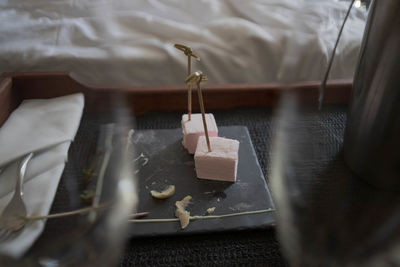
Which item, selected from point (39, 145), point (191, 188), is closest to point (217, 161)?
point (191, 188)

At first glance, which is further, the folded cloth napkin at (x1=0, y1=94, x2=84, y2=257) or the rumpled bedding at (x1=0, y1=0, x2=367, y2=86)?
the rumpled bedding at (x1=0, y1=0, x2=367, y2=86)

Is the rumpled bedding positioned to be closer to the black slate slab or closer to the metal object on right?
the black slate slab

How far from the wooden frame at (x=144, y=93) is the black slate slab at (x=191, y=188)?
2.3 inches

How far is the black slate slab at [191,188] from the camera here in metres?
0.27

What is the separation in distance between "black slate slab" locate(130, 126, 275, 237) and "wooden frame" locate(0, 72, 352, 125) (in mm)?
58

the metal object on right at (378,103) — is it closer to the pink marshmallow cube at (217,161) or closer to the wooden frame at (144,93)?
Answer: the wooden frame at (144,93)

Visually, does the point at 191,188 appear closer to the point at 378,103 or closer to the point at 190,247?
the point at 190,247

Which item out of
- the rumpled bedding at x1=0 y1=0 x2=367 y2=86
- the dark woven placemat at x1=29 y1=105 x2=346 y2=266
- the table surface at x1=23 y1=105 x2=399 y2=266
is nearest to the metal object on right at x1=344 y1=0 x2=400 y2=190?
the table surface at x1=23 y1=105 x2=399 y2=266

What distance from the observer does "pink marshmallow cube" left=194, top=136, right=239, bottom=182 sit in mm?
302

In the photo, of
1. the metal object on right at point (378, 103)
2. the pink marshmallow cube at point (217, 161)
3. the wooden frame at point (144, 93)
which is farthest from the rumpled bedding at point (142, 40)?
the metal object on right at point (378, 103)

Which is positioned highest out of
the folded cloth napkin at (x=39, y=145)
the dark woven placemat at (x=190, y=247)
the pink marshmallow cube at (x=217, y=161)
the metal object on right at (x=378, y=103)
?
the metal object on right at (x=378, y=103)

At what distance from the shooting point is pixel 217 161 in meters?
0.30

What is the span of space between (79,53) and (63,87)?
0.26 feet

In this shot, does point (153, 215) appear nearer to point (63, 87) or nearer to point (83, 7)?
point (63, 87)
